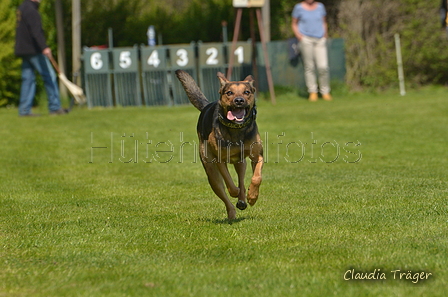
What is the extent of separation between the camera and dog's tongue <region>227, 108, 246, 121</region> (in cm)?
600

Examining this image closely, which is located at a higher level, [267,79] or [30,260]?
[267,79]

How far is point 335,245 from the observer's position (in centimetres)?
495

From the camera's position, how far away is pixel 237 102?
5938 mm

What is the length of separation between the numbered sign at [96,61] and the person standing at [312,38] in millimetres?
4400

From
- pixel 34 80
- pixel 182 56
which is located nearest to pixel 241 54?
pixel 182 56

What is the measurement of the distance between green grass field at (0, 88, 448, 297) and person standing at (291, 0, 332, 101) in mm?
3866

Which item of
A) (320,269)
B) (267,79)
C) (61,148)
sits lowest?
(320,269)

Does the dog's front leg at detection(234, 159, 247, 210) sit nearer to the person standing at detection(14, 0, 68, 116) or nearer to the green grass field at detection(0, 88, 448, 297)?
the green grass field at detection(0, 88, 448, 297)

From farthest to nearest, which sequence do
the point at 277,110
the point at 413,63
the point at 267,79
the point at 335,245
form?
the point at 413,63, the point at 267,79, the point at 277,110, the point at 335,245

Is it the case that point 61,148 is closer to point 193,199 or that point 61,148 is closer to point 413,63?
point 193,199

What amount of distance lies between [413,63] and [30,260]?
16441mm

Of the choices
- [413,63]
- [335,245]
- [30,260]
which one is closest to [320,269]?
[335,245]

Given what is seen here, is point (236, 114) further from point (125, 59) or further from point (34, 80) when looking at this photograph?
point (125, 59)

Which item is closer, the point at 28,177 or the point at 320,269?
the point at 320,269
